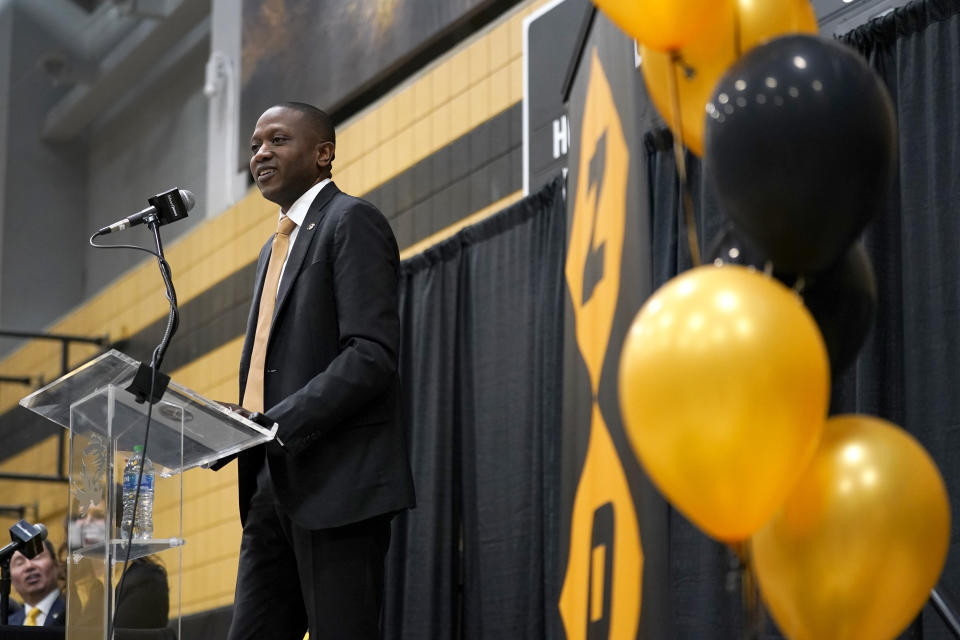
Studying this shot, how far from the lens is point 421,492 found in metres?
5.21

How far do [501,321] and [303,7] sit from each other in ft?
8.60

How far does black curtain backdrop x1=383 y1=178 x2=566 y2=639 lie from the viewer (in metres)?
4.73

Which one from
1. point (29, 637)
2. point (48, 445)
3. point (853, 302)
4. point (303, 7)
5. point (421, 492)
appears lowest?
point (29, 637)

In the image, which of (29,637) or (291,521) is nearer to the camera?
(291,521)

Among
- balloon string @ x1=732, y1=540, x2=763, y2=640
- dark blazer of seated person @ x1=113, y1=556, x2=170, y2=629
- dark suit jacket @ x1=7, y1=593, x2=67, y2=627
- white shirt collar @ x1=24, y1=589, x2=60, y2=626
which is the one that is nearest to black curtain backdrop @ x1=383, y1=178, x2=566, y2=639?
dark suit jacket @ x1=7, y1=593, x2=67, y2=627

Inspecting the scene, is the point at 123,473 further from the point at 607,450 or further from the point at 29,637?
the point at 29,637

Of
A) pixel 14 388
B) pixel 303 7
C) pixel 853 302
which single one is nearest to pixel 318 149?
pixel 853 302

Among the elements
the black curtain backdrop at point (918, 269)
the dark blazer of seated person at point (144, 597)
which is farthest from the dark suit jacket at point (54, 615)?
the black curtain backdrop at point (918, 269)

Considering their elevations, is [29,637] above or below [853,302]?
below

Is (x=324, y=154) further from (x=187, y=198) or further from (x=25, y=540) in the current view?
(x=25, y=540)

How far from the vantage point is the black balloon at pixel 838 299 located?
1993mm

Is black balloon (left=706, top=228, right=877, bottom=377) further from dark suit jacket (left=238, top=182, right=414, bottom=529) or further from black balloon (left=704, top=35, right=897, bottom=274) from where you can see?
dark suit jacket (left=238, top=182, right=414, bottom=529)

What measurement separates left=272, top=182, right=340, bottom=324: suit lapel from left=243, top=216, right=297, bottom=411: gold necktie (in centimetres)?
4

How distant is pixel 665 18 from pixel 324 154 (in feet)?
4.26
